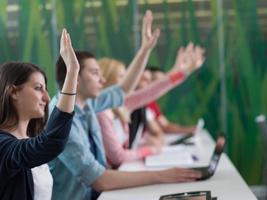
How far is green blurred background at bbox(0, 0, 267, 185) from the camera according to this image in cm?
463

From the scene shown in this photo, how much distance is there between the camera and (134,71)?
3102mm

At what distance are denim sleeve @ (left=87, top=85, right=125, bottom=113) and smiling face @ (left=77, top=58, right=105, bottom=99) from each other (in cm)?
34

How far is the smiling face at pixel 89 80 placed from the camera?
252cm

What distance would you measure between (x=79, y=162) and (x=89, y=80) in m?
0.43

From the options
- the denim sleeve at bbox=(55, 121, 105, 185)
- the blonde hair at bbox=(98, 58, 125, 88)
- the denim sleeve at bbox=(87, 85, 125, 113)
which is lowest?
the denim sleeve at bbox=(55, 121, 105, 185)

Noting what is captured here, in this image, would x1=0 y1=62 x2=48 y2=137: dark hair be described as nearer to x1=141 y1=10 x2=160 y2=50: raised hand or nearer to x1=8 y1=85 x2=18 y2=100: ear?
x1=8 y1=85 x2=18 y2=100: ear

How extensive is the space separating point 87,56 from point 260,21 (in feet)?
8.38

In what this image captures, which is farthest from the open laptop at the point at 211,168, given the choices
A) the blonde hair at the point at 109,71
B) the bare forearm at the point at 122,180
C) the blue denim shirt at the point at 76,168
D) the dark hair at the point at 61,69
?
the blonde hair at the point at 109,71

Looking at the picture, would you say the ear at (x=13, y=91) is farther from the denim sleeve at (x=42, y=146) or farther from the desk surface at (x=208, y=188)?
the desk surface at (x=208, y=188)

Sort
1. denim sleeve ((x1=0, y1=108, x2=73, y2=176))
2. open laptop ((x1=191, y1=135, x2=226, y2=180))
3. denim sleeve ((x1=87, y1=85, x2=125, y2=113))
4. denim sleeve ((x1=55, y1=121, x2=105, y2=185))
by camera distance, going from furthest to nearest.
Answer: denim sleeve ((x1=87, y1=85, x2=125, y2=113))
open laptop ((x1=191, y1=135, x2=226, y2=180))
denim sleeve ((x1=55, y1=121, x2=105, y2=185))
denim sleeve ((x1=0, y1=108, x2=73, y2=176))

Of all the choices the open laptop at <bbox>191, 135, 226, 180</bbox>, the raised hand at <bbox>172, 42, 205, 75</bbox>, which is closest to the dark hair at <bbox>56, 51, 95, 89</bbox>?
the open laptop at <bbox>191, 135, 226, 180</bbox>

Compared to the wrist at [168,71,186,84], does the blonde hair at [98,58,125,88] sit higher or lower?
higher

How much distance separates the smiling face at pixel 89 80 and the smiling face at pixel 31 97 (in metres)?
0.68

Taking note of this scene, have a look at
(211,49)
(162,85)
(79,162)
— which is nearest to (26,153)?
(79,162)
